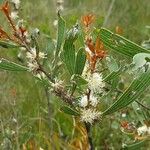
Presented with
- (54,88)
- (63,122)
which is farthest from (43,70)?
(63,122)

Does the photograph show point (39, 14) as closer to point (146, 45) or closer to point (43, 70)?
point (146, 45)

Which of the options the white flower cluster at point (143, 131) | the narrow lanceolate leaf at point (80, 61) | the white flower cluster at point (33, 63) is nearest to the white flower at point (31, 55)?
the white flower cluster at point (33, 63)

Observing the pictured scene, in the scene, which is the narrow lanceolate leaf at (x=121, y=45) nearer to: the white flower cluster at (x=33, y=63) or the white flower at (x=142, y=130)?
the white flower cluster at (x=33, y=63)

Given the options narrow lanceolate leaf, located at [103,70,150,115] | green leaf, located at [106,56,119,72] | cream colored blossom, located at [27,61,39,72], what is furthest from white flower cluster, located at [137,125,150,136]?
cream colored blossom, located at [27,61,39,72]

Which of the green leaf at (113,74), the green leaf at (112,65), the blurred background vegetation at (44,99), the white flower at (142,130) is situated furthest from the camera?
the blurred background vegetation at (44,99)

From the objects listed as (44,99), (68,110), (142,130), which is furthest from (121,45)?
(44,99)

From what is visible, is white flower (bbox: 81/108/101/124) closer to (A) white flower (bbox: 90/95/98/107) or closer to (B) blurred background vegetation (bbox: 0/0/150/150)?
(A) white flower (bbox: 90/95/98/107)
